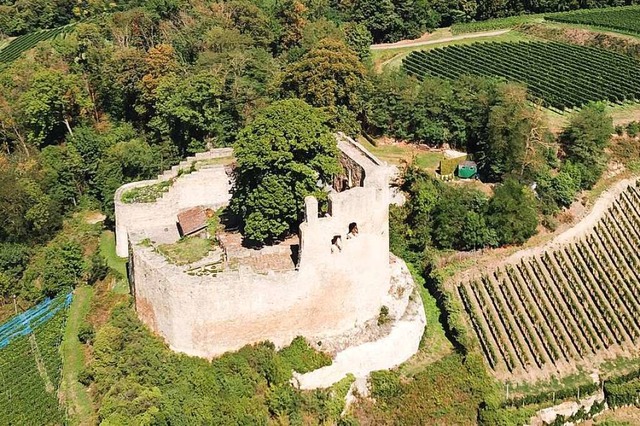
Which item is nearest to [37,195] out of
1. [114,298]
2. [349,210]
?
[114,298]

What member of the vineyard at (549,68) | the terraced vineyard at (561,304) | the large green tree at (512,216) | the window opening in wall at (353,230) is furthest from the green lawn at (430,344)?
the vineyard at (549,68)

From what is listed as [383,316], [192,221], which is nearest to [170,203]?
[192,221]

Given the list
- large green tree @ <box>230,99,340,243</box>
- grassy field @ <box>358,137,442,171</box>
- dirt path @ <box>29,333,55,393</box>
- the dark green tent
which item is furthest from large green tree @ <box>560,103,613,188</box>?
dirt path @ <box>29,333,55,393</box>

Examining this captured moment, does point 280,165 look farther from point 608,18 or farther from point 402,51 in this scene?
point 608,18

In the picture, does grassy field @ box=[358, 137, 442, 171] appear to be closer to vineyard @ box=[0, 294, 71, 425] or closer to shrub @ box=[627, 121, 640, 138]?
shrub @ box=[627, 121, 640, 138]

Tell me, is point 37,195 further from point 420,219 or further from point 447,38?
point 447,38

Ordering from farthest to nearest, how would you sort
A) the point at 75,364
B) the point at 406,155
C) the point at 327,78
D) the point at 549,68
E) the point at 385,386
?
the point at 549,68
the point at 406,155
the point at 327,78
the point at 75,364
the point at 385,386
